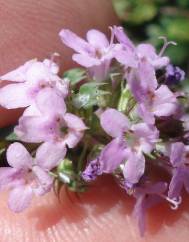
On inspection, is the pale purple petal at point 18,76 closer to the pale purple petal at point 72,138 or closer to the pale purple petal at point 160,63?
Answer: the pale purple petal at point 72,138

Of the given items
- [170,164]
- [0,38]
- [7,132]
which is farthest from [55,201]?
[0,38]

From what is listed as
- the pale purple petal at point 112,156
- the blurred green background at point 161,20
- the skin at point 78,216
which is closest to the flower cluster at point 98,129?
the pale purple petal at point 112,156

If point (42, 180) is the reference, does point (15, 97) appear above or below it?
above

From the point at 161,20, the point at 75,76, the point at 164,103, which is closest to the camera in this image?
the point at 164,103

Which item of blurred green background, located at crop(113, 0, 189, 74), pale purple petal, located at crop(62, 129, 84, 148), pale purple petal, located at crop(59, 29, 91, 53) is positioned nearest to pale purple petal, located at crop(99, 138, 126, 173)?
pale purple petal, located at crop(62, 129, 84, 148)

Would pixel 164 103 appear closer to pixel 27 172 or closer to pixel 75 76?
pixel 75 76

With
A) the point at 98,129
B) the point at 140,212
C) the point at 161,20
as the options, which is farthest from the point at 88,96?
the point at 161,20

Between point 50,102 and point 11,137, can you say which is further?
point 11,137
